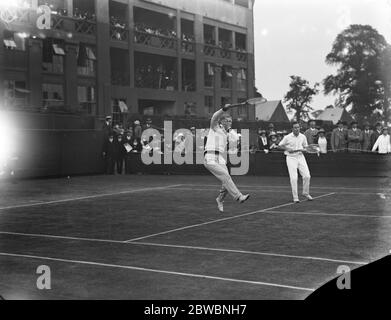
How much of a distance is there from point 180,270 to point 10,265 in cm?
184

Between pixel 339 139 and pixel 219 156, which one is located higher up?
pixel 339 139

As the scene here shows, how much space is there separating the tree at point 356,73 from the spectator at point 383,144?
11806mm

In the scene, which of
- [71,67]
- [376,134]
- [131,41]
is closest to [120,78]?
[131,41]

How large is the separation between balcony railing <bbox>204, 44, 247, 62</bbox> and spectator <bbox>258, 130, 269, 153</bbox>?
10.8 meters

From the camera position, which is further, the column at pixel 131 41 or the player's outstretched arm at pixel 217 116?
the player's outstretched arm at pixel 217 116

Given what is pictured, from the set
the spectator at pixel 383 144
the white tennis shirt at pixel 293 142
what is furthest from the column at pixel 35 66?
the spectator at pixel 383 144

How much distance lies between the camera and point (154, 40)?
8.14 m

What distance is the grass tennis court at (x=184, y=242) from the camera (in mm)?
4703

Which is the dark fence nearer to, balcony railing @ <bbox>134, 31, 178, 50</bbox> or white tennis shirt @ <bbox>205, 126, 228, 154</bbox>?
white tennis shirt @ <bbox>205, 126, 228, 154</bbox>

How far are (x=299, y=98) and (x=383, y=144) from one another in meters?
11.1

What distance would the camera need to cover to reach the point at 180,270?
17.7ft

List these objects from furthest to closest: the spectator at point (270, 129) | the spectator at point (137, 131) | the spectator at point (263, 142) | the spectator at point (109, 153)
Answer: the spectator at point (109, 153) → the spectator at point (263, 142) → the spectator at point (137, 131) → the spectator at point (270, 129)

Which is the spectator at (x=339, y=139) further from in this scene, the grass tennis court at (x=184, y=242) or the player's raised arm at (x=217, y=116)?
the player's raised arm at (x=217, y=116)

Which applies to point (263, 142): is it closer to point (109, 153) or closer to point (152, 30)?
point (109, 153)
